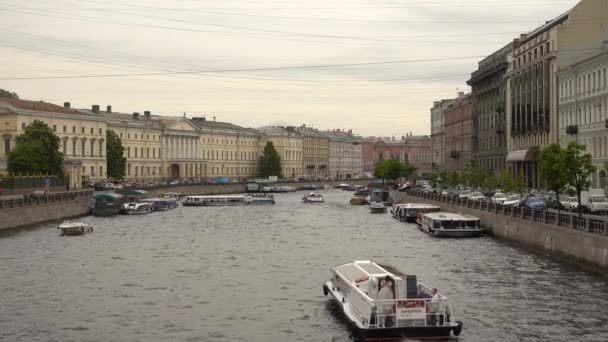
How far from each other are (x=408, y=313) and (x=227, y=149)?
15352 centimetres

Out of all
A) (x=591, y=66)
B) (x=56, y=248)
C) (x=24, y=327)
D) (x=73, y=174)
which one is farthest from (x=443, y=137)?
(x=24, y=327)

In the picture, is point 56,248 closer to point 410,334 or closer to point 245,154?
point 410,334

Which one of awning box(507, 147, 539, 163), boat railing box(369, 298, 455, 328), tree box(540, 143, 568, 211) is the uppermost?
awning box(507, 147, 539, 163)

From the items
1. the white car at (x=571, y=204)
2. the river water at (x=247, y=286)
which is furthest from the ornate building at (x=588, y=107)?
the river water at (x=247, y=286)

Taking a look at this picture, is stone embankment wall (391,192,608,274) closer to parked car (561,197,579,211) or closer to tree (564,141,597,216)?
tree (564,141,597,216)

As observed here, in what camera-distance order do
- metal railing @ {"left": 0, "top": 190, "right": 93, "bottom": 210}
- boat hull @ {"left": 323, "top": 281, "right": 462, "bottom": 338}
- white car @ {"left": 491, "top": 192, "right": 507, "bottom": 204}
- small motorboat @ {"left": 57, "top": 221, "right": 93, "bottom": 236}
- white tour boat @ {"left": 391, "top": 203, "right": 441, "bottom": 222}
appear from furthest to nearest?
white tour boat @ {"left": 391, "top": 203, "right": 441, "bottom": 222} < white car @ {"left": 491, "top": 192, "right": 507, "bottom": 204} < metal railing @ {"left": 0, "top": 190, "right": 93, "bottom": 210} < small motorboat @ {"left": 57, "top": 221, "right": 93, "bottom": 236} < boat hull @ {"left": 323, "top": 281, "right": 462, "bottom": 338}

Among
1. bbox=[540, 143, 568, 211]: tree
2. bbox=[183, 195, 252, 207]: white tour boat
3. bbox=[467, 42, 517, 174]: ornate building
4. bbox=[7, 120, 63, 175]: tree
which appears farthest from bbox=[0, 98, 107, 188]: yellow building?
bbox=[540, 143, 568, 211]: tree

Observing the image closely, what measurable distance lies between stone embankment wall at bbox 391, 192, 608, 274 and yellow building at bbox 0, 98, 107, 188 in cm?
6032

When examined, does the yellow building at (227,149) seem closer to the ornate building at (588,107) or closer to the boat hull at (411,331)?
the ornate building at (588,107)

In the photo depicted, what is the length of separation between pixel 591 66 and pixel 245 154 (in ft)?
407

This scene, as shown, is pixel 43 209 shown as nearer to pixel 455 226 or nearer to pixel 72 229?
pixel 72 229

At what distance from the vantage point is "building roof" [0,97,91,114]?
107 metres

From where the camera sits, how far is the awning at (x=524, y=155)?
3172 inches

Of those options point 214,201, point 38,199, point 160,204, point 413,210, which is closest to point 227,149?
point 214,201
